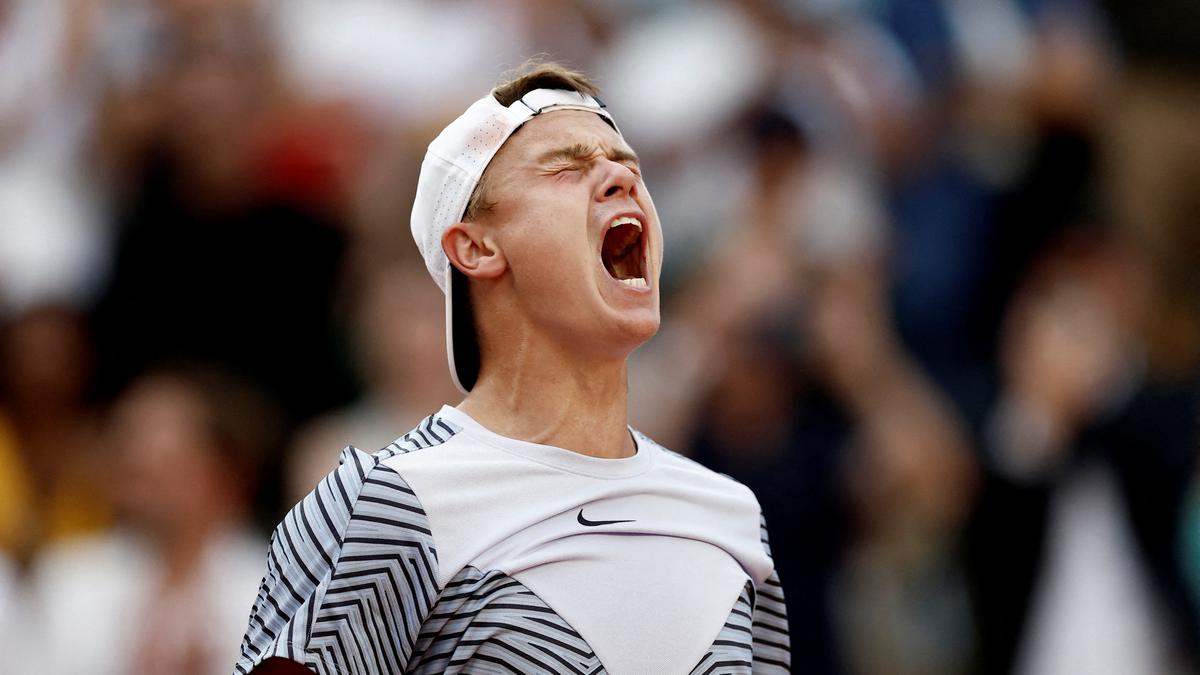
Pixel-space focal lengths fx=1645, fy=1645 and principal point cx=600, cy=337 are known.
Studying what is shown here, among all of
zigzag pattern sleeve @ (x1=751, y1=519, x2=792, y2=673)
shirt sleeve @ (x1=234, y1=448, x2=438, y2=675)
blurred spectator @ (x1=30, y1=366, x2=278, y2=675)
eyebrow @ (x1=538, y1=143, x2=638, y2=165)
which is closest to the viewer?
shirt sleeve @ (x1=234, y1=448, x2=438, y2=675)

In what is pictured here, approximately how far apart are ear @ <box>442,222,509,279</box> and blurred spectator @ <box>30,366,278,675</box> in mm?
3115

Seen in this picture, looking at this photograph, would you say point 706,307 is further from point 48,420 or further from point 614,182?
point 614,182

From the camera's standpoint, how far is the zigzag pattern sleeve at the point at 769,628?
9.61ft

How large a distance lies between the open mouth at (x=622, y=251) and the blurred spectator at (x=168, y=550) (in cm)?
311

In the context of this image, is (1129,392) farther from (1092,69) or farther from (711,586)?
(711,586)

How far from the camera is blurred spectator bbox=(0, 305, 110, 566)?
6418mm

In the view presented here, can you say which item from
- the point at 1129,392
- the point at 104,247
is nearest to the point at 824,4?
the point at 1129,392

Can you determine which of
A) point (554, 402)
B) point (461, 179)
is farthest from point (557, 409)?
point (461, 179)

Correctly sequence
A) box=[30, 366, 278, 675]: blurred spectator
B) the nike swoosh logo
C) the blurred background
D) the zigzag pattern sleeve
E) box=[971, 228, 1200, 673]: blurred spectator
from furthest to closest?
box=[971, 228, 1200, 673]: blurred spectator
the blurred background
box=[30, 366, 278, 675]: blurred spectator
the zigzag pattern sleeve
the nike swoosh logo

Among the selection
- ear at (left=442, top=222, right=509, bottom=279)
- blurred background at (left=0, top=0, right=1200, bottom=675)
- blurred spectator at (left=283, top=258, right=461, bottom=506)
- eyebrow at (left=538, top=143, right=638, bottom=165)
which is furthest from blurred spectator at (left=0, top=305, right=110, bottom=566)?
eyebrow at (left=538, top=143, right=638, bottom=165)

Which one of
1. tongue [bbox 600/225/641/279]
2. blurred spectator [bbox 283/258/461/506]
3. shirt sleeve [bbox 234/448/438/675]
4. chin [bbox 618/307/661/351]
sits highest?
tongue [bbox 600/225/641/279]

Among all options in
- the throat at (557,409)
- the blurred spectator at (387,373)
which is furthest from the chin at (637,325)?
the blurred spectator at (387,373)

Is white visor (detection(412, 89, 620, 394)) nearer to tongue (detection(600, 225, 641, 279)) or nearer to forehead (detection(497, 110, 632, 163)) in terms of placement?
forehead (detection(497, 110, 632, 163))

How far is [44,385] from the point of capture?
658 centimetres
